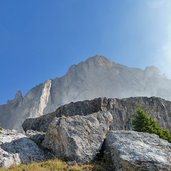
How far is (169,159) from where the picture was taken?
21.8 m

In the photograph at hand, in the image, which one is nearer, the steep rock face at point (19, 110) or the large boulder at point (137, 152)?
the large boulder at point (137, 152)

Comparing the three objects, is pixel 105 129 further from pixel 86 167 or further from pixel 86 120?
pixel 86 167

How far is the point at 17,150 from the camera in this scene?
2545 centimetres

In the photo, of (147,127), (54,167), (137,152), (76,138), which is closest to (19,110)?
(147,127)

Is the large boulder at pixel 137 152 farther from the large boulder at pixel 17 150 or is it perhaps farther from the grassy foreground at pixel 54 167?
the large boulder at pixel 17 150

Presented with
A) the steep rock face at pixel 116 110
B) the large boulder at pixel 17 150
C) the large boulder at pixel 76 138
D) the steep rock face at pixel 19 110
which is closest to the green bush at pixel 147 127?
the large boulder at pixel 76 138

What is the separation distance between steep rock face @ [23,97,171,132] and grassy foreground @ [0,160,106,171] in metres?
35.6

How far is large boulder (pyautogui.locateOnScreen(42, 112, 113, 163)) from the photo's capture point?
951 inches

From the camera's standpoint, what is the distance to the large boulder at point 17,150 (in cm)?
2323

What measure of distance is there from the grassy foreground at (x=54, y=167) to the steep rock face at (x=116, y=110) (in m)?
35.6

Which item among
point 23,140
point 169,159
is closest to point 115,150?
point 169,159

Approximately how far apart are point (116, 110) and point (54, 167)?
44.8 m

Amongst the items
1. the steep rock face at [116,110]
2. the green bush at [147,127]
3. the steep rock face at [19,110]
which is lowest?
the green bush at [147,127]

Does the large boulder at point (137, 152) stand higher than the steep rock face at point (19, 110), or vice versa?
the steep rock face at point (19, 110)
